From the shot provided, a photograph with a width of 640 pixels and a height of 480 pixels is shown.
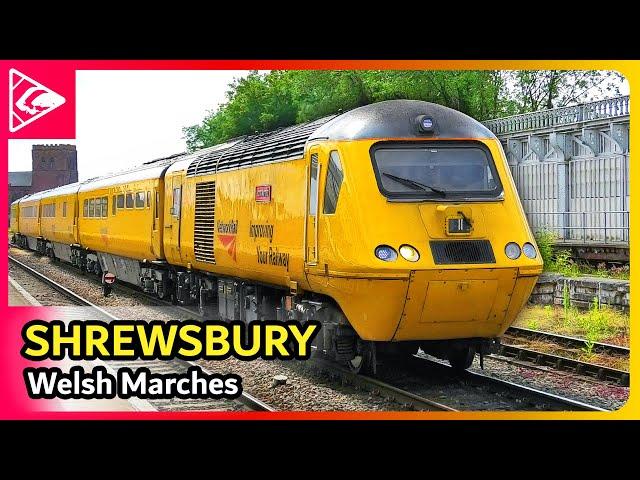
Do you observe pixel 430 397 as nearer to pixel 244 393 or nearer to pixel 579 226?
pixel 244 393

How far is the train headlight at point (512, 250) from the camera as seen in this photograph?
9.93 m

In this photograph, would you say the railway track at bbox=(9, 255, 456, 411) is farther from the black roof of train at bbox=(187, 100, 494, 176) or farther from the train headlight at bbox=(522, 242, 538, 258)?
the black roof of train at bbox=(187, 100, 494, 176)

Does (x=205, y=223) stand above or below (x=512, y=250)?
above

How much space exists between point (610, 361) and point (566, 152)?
297 centimetres

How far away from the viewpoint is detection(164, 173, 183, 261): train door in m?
16.5

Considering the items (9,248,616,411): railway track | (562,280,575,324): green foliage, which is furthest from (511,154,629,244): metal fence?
(562,280,575,324): green foliage

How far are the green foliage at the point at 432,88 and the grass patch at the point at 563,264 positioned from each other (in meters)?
1.71

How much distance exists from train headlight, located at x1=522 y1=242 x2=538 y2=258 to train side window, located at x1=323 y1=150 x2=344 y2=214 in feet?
6.73

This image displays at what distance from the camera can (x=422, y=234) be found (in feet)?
31.5

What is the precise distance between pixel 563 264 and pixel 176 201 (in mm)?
7173

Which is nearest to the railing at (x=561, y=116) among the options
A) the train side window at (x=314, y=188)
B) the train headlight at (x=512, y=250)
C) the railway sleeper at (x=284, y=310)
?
the train headlight at (x=512, y=250)

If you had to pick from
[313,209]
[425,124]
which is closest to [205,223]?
[313,209]

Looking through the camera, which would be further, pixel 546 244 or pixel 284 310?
pixel 284 310
